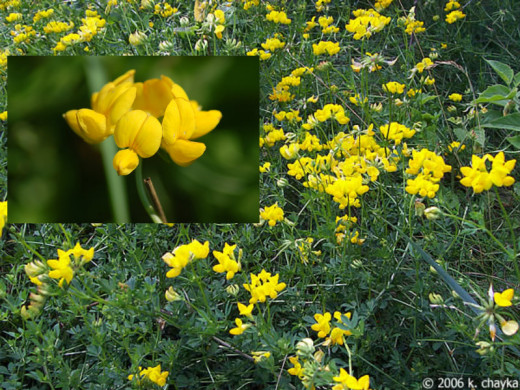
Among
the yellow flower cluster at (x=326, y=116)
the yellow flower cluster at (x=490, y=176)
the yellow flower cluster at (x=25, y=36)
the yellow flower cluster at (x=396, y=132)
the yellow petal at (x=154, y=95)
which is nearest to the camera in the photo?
the yellow flower cluster at (x=490, y=176)

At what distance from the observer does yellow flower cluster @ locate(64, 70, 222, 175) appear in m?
1.43

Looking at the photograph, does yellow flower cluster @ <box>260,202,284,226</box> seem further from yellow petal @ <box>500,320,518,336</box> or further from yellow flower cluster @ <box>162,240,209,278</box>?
yellow petal @ <box>500,320,518,336</box>

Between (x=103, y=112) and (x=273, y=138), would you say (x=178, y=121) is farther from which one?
(x=273, y=138)

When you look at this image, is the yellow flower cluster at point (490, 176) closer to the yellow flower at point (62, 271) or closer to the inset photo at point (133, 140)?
the inset photo at point (133, 140)

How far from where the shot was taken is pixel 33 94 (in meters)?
1.64

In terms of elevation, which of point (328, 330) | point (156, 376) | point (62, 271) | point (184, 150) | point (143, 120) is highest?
point (143, 120)

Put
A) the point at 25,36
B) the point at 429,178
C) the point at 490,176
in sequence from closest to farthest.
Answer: the point at 490,176 < the point at 429,178 < the point at 25,36

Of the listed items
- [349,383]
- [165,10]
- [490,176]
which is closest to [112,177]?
[349,383]

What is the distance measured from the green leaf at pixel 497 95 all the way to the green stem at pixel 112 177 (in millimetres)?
→ 1094

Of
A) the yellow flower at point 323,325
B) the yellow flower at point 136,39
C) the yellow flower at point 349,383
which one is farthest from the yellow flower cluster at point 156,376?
the yellow flower at point 136,39

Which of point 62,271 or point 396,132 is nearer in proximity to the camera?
point 62,271

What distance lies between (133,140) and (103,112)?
5.3 inches

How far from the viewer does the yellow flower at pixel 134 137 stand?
55.7 inches

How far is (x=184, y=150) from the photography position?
1.48 metres
